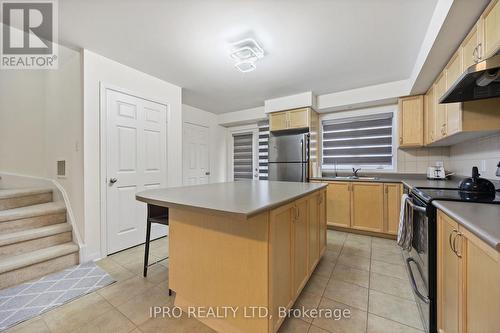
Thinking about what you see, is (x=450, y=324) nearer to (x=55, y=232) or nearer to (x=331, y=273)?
(x=331, y=273)

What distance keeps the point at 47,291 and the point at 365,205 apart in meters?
3.86

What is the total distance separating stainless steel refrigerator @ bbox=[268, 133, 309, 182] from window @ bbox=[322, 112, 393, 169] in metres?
0.66

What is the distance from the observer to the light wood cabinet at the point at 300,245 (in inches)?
58.2

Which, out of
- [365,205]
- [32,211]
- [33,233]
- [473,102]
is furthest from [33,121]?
[473,102]

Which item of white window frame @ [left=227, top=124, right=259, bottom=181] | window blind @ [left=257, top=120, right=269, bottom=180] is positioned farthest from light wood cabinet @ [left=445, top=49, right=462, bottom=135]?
white window frame @ [left=227, top=124, right=259, bottom=181]

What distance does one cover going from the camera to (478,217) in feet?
3.11

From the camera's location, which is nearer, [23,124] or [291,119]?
[23,124]

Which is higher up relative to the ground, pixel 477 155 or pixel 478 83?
pixel 478 83

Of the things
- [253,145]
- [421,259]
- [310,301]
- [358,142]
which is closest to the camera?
[421,259]

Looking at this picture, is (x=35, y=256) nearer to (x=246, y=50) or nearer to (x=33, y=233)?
(x=33, y=233)

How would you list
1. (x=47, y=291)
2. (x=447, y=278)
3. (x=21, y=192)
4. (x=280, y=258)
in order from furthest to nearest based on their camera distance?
(x=21, y=192), (x=47, y=291), (x=280, y=258), (x=447, y=278)

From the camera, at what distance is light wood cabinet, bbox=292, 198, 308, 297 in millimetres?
1479

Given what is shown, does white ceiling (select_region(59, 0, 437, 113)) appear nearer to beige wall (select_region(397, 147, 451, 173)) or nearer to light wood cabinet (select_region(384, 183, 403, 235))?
beige wall (select_region(397, 147, 451, 173))

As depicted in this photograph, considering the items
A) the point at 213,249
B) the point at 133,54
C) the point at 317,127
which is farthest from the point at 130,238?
the point at 317,127
